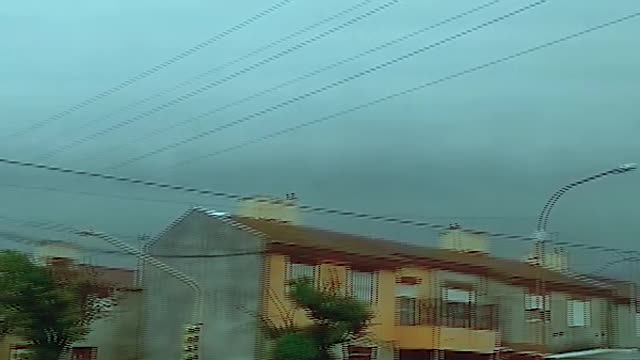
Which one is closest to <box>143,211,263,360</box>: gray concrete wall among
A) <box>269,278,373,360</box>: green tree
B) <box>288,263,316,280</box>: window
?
<box>288,263,316,280</box>: window

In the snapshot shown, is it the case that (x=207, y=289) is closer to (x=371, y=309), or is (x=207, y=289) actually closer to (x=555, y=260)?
(x=371, y=309)

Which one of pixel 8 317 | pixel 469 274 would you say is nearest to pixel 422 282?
pixel 469 274

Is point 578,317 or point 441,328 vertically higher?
point 578,317

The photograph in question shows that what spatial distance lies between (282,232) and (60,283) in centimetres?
946

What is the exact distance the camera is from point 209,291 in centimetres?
4941

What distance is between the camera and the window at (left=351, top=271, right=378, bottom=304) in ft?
160

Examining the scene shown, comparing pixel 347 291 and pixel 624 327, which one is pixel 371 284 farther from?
pixel 624 327

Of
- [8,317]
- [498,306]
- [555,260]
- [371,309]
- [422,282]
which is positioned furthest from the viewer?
[555,260]

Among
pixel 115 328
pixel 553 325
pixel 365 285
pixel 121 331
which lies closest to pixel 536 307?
pixel 365 285

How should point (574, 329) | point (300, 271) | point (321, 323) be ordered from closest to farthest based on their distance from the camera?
point (321, 323), point (300, 271), point (574, 329)

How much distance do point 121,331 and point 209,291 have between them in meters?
6.50

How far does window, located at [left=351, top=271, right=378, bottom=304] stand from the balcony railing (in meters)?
1.79

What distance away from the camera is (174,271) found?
167 feet

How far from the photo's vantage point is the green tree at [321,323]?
4269cm
